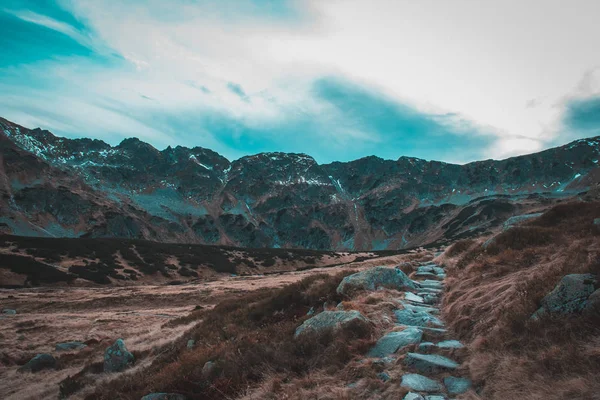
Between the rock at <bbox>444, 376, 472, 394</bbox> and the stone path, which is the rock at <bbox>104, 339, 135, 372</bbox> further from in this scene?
the rock at <bbox>444, 376, 472, 394</bbox>

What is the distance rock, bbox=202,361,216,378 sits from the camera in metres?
8.69

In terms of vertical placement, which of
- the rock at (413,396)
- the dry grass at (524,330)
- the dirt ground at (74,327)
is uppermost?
the dry grass at (524,330)

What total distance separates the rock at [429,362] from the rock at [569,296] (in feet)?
6.33

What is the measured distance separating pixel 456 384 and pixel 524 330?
177 cm

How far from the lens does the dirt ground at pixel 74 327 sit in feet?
53.4

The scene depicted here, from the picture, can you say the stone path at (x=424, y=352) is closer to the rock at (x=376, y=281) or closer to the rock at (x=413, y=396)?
the rock at (x=413, y=396)

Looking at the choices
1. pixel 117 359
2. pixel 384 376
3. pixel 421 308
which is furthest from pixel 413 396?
pixel 117 359

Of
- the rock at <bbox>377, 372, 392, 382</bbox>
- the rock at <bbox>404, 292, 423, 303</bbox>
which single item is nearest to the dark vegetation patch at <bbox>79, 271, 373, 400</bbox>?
the rock at <bbox>377, 372, 392, 382</bbox>

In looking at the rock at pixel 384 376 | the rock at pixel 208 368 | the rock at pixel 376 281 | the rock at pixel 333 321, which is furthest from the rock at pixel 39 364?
the rock at pixel 384 376

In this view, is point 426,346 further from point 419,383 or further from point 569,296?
point 569,296

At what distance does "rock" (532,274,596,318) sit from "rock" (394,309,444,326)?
2898 millimetres

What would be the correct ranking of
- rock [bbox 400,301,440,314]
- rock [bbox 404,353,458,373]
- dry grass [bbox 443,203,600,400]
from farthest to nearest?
rock [bbox 400,301,440,314] → rock [bbox 404,353,458,373] → dry grass [bbox 443,203,600,400]

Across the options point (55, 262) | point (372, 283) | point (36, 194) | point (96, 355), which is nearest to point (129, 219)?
point (36, 194)

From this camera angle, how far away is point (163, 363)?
12.7 metres
